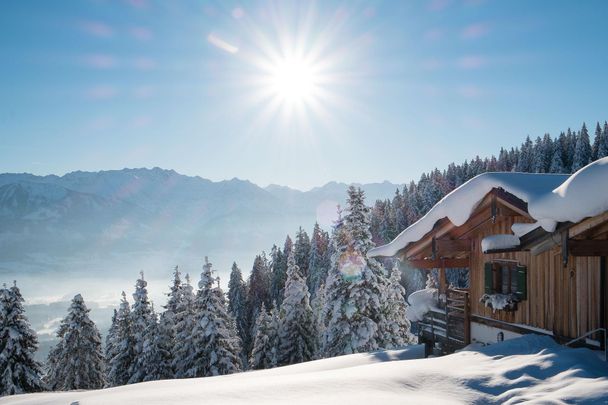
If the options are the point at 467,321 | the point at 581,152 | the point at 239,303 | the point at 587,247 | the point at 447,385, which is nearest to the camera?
the point at 447,385

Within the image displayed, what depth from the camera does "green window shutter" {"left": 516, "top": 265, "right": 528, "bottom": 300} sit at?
12.0 metres

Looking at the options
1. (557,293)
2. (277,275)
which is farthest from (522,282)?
(277,275)

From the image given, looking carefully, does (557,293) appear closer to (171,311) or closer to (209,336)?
(209,336)

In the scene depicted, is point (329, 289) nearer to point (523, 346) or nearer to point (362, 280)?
point (362, 280)

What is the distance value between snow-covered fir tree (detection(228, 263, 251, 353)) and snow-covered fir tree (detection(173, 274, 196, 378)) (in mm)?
38088

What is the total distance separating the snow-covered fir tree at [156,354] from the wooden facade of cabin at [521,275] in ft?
69.2

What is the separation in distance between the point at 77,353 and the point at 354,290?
71.9ft

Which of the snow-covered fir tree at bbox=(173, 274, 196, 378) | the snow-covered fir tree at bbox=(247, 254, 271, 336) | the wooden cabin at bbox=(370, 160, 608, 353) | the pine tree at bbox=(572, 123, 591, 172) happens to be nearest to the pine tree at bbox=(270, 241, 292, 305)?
the snow-covered fir tree at bbox=(247, 254, 271, 336)

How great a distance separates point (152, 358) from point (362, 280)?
1622 centimetres

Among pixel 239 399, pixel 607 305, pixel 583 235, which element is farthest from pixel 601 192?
pixel 239 399

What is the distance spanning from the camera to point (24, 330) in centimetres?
2688

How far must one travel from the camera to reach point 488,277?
13.4 metres

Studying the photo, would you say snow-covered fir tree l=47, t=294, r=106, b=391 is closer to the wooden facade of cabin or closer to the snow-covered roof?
the snow-covered roof

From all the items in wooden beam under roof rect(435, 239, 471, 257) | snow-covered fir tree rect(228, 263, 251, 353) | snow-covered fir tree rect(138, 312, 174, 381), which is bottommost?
snow-covered fir tree rect(228, 263, 251, 353)
